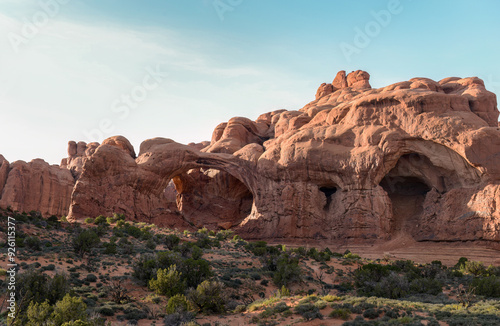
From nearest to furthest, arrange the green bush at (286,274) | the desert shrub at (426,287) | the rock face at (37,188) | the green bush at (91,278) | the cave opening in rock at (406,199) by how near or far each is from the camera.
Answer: the green bush at (91,278) → the desert shrub at (426,287) → the green bush at (286,274) → the cave opening in rock at (406,199) → the rock face at (37,188)

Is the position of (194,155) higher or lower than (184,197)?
higher

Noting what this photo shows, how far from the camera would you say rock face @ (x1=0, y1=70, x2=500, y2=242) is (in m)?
38.0

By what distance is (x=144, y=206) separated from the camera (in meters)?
46.4

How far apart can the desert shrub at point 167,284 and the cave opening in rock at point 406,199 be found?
86.4ft

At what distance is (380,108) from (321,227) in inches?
490

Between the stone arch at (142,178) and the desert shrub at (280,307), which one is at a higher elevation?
the stone arch at (142,178)

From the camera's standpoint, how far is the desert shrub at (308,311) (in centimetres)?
1609

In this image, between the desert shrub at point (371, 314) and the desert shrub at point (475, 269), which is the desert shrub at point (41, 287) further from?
the desert shrub at point (475, 269)

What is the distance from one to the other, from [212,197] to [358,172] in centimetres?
1885

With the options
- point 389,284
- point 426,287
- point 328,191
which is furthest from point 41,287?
point 328,191

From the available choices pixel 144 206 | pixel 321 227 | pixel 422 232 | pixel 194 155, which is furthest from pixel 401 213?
pixel 144 206

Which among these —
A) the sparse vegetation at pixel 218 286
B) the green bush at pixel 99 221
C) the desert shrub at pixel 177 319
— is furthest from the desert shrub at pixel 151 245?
the desert shrub at pixel 177 319

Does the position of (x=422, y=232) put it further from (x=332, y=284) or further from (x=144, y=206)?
(x=144, y=206)

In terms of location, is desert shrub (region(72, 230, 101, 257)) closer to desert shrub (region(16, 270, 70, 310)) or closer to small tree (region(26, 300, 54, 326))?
desert shrub (region(16, 270, 70, 310))
